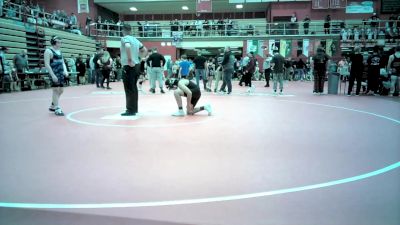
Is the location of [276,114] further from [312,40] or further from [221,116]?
[312,40]

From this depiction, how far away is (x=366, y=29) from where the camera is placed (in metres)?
25.6

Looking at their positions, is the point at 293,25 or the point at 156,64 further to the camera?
the point at 293,25

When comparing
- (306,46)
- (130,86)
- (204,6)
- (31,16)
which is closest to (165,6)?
(204,6)

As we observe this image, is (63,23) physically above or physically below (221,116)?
above

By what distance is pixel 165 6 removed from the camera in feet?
110

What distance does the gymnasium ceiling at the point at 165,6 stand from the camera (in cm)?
3177

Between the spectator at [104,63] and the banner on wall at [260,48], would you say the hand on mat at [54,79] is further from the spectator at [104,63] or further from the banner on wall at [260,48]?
the banner on wall at [260,48]

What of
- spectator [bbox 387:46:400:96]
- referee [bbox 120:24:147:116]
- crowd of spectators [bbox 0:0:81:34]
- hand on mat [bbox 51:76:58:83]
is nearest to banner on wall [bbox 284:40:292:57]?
spectator [bbox 387:46:400:96]

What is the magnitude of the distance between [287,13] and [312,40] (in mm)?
3954

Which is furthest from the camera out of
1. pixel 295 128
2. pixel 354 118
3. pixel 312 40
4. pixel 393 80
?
pixel 312 40

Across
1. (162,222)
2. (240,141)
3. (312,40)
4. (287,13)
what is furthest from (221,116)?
(287,13)

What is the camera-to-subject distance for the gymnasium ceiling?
31.8 metres

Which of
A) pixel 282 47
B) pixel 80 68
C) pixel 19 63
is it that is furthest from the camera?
pixel 282 47

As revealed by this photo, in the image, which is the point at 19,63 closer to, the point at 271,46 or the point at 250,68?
the point at 250,68
